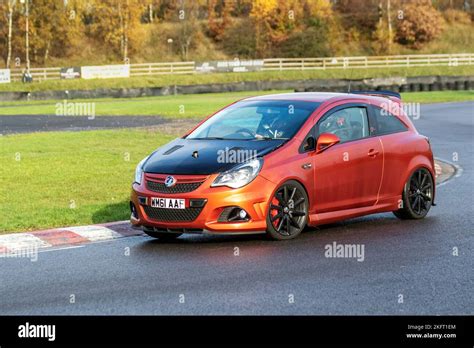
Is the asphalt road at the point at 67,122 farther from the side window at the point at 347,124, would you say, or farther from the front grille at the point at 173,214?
the front grille at the point at 173,214

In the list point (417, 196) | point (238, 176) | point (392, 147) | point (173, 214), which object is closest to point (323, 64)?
point (417, 196)

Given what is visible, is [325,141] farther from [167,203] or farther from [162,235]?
[162,235]

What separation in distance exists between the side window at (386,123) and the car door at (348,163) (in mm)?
179

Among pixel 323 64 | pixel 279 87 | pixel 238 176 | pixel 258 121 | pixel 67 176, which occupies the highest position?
pixel 258 121

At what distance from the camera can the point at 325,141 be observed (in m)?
9.91

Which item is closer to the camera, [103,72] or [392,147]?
[392,147]

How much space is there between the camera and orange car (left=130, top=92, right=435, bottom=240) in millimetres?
9266

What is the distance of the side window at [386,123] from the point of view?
35.8 ft

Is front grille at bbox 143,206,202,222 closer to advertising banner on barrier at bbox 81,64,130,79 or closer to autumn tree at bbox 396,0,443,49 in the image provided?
advertising banner on barrier at bbox 81,64,130,79

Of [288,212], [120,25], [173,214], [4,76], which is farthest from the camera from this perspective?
[120,25]

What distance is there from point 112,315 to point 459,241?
4480 mm

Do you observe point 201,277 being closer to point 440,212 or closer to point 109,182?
point 440,212

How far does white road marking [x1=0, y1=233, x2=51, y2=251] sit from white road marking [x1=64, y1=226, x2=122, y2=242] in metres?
0.52

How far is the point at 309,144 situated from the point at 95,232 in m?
2.64
